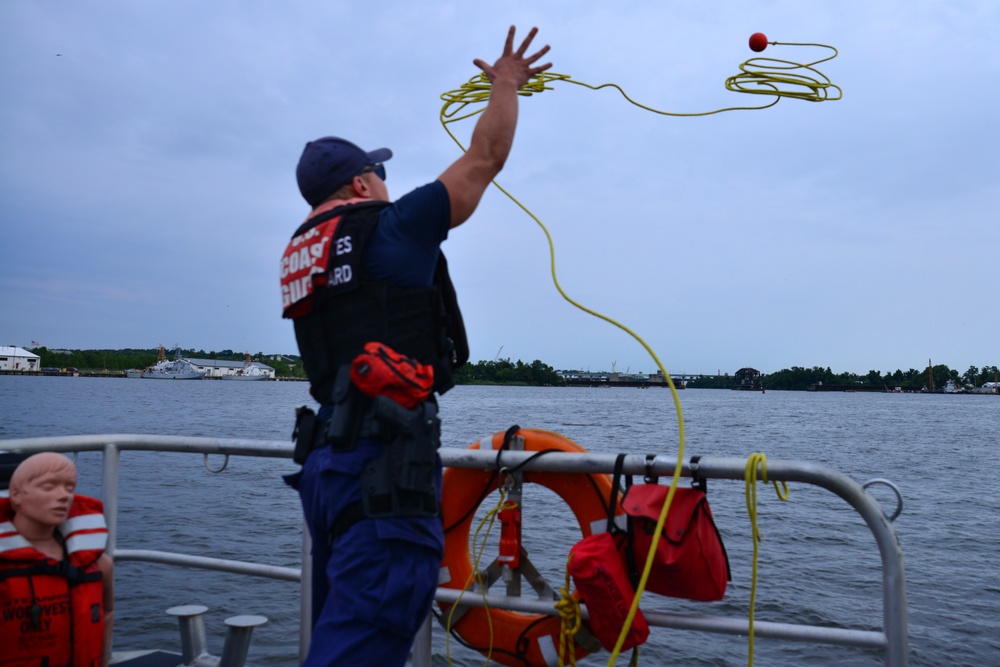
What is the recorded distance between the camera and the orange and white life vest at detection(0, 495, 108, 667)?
7.53 ft

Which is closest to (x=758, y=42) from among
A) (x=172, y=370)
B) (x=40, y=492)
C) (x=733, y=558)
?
(x=40, y=492)

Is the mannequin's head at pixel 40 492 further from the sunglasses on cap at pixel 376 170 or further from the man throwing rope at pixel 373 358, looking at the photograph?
the sunglasses on cap at pixel 376 170

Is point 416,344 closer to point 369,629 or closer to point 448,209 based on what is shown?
point 448,209

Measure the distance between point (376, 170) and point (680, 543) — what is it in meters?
1.34

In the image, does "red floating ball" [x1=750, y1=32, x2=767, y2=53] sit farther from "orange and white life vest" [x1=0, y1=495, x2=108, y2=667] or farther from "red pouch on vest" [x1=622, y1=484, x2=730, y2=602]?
"orange and white life vest" [x1=0, y1=495, x2=108, y2=667]

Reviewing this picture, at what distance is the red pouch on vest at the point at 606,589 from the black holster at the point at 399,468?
0.67 m

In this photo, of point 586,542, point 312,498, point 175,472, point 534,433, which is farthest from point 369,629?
point 175,472

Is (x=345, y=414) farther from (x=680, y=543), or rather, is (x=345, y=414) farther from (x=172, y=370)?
(x=172, y=370)

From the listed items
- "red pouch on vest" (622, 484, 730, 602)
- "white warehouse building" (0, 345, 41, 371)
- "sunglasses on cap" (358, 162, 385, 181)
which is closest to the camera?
"sunglasses on cap" (358, 162, 385, 181)

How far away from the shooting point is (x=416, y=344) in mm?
2020

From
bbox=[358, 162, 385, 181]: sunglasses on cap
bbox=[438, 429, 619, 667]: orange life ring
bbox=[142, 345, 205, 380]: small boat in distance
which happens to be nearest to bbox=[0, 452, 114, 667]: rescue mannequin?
bbox=[438, 429, 619, 667]: orange life ring

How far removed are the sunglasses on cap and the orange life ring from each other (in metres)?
0.95

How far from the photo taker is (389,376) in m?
1.85

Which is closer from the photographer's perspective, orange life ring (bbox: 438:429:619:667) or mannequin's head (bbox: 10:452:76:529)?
mannequin's head (bbox: 10:452:76:529)
